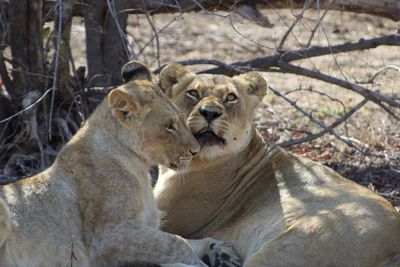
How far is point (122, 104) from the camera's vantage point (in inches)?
197

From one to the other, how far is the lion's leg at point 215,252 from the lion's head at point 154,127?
52 centimetres

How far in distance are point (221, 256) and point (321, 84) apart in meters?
4.87

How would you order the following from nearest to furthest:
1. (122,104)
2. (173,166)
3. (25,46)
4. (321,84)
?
(122,104) → (173,166) → (25,46) → (321,84)

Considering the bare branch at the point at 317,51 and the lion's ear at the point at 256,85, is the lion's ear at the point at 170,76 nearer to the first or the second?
the lion's ear at the point at 256,85

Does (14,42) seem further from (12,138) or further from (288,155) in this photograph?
(288,155)

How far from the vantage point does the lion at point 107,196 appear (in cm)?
477

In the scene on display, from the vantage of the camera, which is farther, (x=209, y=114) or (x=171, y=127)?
(x=209, y=114)

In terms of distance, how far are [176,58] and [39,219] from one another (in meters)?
6.29

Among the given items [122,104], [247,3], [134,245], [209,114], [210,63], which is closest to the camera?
[134,245]

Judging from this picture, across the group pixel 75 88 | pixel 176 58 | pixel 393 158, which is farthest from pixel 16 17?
pixel 176 58

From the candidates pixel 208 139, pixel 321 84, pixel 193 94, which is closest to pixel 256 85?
pixel 193 94

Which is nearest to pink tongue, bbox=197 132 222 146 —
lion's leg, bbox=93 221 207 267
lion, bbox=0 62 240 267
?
lion, bbox=0 62 240 267

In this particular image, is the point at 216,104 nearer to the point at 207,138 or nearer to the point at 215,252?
the point at 207,138

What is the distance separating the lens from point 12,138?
7008 mm
